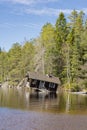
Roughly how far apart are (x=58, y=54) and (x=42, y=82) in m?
16.5

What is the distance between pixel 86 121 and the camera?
38.2m

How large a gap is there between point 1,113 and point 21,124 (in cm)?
688

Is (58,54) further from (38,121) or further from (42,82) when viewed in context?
(38,121)

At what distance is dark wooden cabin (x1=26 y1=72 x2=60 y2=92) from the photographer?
93731 mm

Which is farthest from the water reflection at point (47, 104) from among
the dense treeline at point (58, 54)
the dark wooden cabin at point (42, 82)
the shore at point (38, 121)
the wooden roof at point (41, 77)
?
the dense treeline at point (58, 54)

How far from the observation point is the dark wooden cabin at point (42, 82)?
93.7 m

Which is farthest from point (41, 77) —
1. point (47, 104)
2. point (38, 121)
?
point (38, 121)

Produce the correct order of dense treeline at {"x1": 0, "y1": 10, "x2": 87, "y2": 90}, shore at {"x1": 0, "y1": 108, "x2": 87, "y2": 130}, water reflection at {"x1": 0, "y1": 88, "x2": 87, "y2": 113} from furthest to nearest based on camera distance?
dense treeline at {"x1": 0, "y1": 10, "x2": 87, "y2": 90}
water reflection at {"x1": 0, "y1": 88, "x2": 87, "y2": 113}
shore at {"x1": 0, "y1": 108, "x2": 87, "y2": 130}

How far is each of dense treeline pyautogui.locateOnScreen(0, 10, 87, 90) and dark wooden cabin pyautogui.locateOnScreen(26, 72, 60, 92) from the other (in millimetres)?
5526

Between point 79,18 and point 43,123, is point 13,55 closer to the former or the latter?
point 79,18

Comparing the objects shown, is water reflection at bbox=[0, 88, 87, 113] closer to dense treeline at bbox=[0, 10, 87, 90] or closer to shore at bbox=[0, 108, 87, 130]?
shore at bbox=[0, 108, 87, 130]

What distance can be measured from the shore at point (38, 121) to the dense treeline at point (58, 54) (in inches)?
2212

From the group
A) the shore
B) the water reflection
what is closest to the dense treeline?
the water reflection

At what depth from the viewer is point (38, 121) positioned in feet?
119
